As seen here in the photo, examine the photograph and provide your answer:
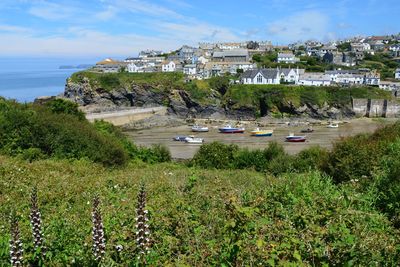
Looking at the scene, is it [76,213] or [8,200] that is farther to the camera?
[8,200]

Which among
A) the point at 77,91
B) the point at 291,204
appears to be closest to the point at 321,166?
the point at 291,204

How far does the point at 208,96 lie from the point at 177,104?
5.67m

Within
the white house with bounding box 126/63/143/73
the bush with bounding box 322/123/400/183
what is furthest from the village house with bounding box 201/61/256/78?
the bush with bounding box 322/123/400/183

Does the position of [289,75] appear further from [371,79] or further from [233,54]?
[233,54]

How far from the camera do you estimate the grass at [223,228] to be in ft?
12.6

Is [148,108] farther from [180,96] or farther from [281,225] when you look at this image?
[281,225]

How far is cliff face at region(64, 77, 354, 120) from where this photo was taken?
56.6 m

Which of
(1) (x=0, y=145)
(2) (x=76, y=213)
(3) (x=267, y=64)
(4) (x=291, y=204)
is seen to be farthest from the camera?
(3) (x=267, y=64)

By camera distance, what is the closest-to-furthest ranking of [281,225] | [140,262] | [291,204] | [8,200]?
[140,262], [281,225], [291,204], [8,200]

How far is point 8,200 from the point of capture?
7.26 meters

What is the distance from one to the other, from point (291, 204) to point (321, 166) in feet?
28.1

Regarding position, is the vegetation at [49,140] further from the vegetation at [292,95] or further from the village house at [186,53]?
the village house at [186,53]

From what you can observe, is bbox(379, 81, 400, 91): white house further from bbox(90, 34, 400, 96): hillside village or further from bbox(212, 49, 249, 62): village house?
bbox(212, 49, 249, 62): village house

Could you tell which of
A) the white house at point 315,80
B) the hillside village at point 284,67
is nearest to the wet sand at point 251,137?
A: the white house at point 315,80
